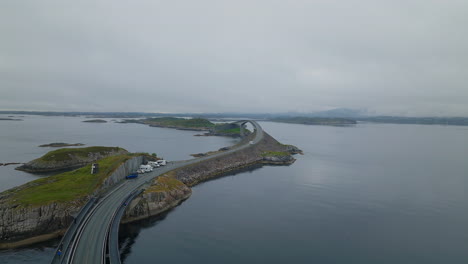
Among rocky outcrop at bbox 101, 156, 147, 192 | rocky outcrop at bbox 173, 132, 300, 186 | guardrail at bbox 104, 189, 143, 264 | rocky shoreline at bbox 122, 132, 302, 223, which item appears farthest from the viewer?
rocky outcrop at bbox 173, 132, 300, 186

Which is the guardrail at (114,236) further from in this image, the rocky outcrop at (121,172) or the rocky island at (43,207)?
the rocky outcrop at (121,172)

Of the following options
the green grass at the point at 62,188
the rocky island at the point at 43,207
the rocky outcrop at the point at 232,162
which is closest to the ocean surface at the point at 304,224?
the rocky island at the point at 43,207

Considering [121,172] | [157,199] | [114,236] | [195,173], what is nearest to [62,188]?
[121,172]

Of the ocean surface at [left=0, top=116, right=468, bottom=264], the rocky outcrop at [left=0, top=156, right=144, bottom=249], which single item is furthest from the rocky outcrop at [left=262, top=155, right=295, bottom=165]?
the rocky outcrop at [left=0, top=156, right=144, bottom=249]

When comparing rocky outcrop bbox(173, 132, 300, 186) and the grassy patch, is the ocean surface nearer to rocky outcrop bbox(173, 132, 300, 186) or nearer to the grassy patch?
rocky outcrop bbox(173, 132, 300, 186)

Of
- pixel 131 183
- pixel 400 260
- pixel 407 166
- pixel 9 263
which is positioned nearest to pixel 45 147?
pixel 131 183

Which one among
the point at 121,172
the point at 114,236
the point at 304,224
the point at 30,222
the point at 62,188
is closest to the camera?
the point at 114,236

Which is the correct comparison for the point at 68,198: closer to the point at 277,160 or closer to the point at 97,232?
the point at 97,232
